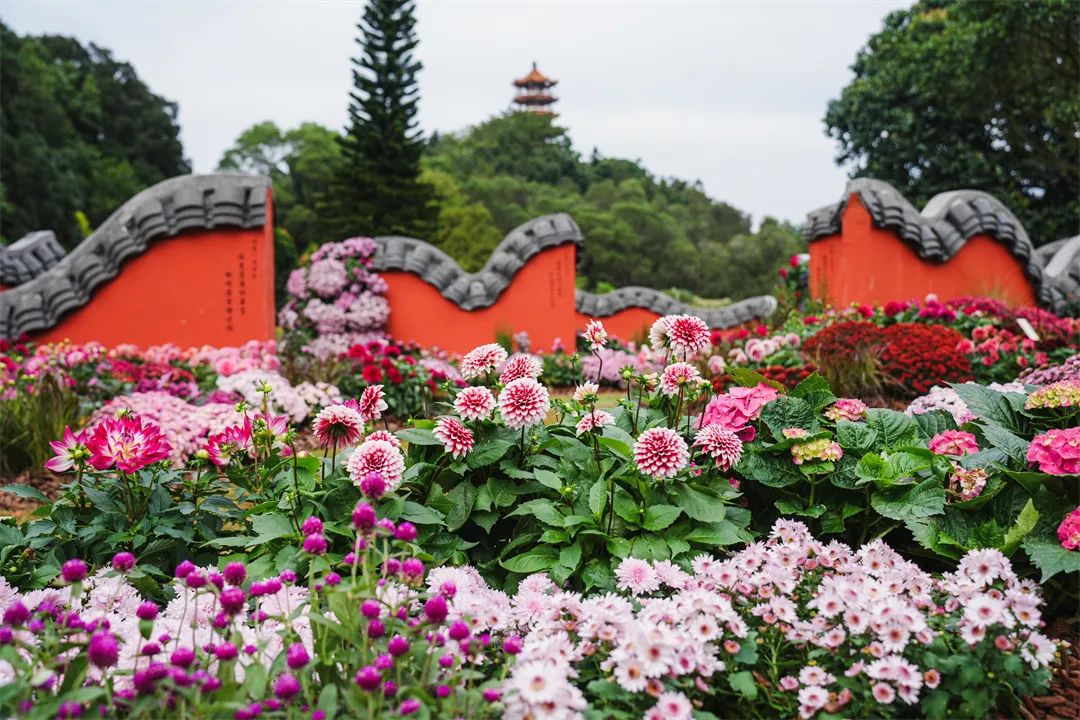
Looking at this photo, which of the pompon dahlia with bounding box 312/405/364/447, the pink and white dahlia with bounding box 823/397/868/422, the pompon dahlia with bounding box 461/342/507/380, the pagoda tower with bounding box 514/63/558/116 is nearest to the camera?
the pompon dahlia with bounding box 312/405/364/447

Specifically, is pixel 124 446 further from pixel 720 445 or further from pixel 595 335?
pixel 720 445

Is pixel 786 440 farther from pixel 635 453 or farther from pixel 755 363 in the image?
pixel 755 363

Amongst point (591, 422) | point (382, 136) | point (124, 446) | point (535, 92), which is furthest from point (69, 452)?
point (535, 92)

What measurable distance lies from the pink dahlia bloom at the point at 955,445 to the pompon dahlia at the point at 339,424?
5.69 feet

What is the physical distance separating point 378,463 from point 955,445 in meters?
1.74

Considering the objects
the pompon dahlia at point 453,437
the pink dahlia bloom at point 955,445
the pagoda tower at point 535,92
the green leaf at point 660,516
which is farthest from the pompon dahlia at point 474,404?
the pagoda tower at point 535,92

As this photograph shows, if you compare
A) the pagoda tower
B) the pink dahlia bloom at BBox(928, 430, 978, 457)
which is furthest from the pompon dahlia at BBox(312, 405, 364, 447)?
the pagoda tower

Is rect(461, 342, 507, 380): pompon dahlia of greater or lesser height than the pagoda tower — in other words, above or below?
below

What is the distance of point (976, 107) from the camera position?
16.7 metres

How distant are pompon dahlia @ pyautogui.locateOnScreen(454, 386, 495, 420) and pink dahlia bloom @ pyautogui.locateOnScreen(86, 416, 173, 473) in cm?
81

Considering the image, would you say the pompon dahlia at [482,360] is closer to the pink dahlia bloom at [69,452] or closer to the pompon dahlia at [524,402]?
the pompon dahlia at [524,402]

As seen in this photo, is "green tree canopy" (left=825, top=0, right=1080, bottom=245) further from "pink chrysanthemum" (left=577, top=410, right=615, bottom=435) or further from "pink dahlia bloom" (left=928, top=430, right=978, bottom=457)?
"pink chrysanthemum" (left=577, top=410, right=615, bottom=435)

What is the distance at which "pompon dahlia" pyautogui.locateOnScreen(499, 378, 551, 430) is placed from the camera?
220 cm

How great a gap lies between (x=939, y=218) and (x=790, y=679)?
8.36m
